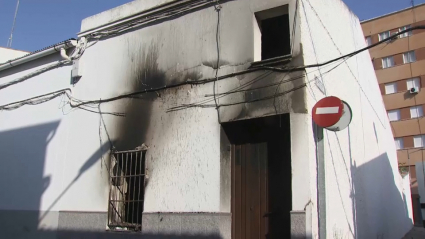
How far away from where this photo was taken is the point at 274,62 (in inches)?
258

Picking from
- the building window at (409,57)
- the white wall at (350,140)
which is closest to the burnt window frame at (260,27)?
the white wall at (350,140)

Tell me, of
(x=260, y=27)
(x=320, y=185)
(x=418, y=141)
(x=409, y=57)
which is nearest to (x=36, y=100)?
(x=260, y=27)

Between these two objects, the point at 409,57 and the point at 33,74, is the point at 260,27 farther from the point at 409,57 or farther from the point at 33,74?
the point at 409,57

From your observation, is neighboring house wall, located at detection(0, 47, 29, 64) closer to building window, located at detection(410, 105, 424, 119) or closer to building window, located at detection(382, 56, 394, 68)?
building window, located at detection(410, 105, 424, 119)

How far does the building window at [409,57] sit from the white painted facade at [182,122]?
73.8 feet

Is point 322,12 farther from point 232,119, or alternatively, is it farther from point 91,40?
point 91,40

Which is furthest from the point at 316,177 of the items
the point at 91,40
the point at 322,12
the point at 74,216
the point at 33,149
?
the point at 33,149

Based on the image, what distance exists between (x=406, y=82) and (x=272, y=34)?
27202mm

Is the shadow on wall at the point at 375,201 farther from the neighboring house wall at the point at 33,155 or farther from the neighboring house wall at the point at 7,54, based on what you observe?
the neighboring house wall at the point at 7,54

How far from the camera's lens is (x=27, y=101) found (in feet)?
34.4

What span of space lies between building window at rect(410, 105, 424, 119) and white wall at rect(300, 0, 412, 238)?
19.0 metres

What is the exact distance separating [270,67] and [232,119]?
1.09 m

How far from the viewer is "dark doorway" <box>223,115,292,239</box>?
20.9 feet

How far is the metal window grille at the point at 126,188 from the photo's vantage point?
26.0 feet
